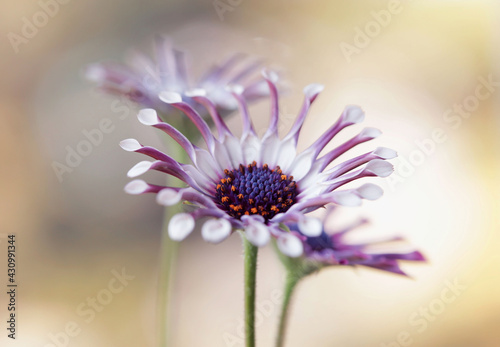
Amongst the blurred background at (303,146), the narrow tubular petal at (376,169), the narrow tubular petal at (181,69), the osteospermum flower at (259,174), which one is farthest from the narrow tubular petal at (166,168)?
the blurred background at (303,146)

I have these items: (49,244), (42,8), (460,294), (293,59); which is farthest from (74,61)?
(460,294)

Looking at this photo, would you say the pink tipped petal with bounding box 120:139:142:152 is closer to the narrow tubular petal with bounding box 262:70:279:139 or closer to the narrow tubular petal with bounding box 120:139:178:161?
the narrow tubular petal with bounding box 120:139:178:161

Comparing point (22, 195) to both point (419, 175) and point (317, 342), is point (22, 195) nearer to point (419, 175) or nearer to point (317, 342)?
point (317, 342)

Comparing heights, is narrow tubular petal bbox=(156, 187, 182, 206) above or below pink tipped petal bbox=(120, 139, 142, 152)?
below

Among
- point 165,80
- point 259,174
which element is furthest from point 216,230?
point 165,80

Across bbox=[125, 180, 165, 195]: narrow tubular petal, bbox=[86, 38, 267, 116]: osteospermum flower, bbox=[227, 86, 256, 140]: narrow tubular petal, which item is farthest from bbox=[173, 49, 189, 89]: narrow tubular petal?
bbox=[125, 180, 165, 195]: narrow tubular petal
